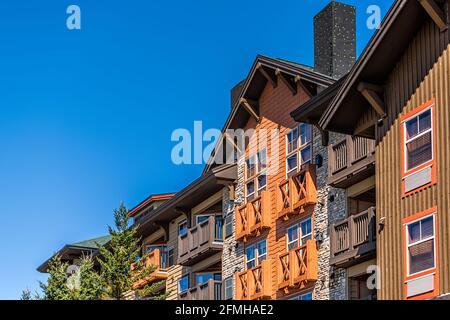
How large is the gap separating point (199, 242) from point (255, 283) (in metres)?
6.36

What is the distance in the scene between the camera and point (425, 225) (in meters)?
24.5

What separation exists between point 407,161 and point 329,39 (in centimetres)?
1267

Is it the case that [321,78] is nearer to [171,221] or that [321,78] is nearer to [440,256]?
[440,256]

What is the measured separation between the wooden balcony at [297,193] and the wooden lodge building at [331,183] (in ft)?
0.17

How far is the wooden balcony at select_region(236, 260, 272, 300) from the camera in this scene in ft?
120

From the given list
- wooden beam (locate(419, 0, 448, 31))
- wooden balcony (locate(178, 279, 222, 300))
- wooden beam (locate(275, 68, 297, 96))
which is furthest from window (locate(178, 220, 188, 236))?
wooden beam (locate(419, 0, 448, 31))

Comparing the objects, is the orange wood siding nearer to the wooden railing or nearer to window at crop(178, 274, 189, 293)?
window at crop(178, 274, 189, 293)

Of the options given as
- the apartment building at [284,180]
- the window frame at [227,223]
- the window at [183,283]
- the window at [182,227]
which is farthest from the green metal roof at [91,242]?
the apartment building at [284,180]

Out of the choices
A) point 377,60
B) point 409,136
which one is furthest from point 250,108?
point 409,136

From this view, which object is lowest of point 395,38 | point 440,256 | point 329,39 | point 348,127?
point 440,256

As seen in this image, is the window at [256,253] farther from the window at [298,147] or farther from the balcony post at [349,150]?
the balcony post at [349,150]

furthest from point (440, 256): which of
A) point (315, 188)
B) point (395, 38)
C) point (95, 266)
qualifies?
point (95, 266)

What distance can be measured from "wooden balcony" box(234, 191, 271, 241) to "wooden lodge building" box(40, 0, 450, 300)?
0.21ft

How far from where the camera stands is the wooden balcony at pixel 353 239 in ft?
93.8
